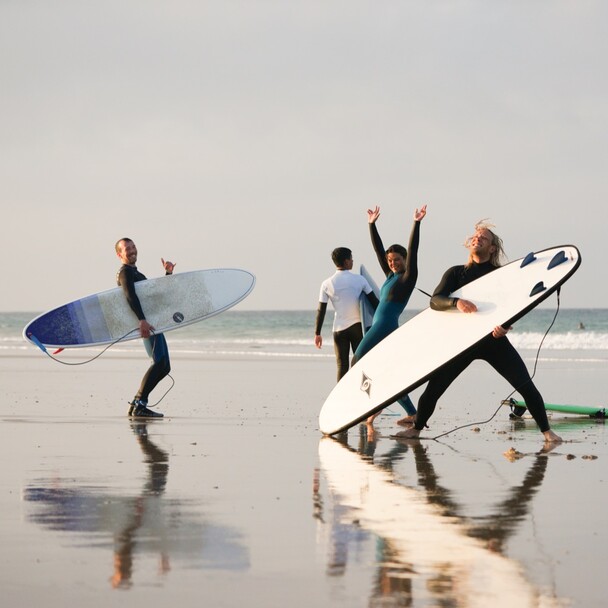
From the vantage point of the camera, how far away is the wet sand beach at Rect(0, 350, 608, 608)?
3.73m

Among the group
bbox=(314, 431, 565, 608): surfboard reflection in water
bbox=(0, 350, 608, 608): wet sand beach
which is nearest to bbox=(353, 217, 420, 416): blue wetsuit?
bbox=(0, 350, 608, 608): wet sand beach

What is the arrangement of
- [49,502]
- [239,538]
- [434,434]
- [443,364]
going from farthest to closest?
1. [434,434]
2. [443,364]
3. [49,502]
4. [239,538]

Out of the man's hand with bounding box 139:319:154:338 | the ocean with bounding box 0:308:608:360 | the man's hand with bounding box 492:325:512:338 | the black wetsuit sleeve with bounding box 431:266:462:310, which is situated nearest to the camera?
the man's hand with bounding box 492:325:512:338

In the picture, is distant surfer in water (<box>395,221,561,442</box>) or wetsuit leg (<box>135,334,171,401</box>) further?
wetsuit leg (<box>135,334,171,401</box>)

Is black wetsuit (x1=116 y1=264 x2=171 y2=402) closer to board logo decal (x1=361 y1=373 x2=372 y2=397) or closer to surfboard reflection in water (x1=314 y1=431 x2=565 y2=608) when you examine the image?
board logo decal (x1=361 y1=373 x2=372 y2=397)

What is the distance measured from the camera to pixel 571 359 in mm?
22141

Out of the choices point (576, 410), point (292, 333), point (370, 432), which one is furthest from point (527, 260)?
point (292, 333)

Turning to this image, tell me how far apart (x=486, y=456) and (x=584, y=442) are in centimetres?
124

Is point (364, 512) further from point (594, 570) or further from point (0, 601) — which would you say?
point (0, 601)

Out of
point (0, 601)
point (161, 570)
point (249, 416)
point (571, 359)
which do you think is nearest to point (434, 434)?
point (249, 416)

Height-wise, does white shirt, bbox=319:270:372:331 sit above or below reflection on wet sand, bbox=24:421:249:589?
above

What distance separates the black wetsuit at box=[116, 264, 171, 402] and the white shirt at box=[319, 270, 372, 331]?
181cm

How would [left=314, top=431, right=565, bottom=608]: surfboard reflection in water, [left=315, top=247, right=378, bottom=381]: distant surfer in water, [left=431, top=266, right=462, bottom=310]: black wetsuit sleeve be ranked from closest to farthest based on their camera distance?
1. [left=314, top=431, right=565, bottom=608]: surfboard reflection in water
2. [left=431, top=266, right=462, bottom=310]: black wetsuit sleeve
3. [left=315, top=247, right=378, bottom=381]: distant surfer in water

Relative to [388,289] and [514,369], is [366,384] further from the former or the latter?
[514,369]
